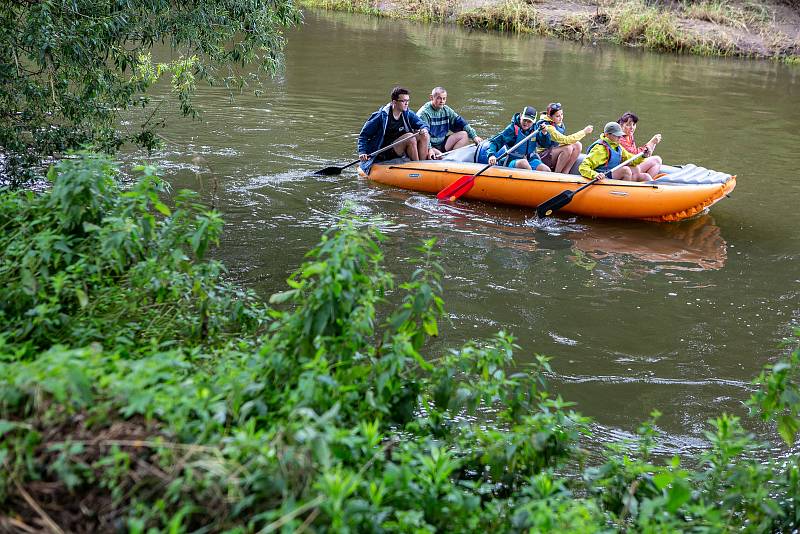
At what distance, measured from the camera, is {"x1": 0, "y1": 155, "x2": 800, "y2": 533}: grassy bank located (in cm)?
270

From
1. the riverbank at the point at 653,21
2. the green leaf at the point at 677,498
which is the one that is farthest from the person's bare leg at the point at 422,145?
the riverbank at the point at 653,21

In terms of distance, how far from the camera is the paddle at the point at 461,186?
9648mm

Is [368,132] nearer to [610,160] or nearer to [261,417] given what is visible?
[610,160]

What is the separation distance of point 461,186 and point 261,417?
6.84 meters

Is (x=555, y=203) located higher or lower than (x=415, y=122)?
lower

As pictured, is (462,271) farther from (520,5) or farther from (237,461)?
(520,5)

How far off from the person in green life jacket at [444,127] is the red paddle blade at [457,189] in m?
1.01

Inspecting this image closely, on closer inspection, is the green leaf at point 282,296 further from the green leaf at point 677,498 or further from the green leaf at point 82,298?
the green leaf at point 677,498

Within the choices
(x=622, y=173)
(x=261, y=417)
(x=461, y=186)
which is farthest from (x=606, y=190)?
(x=261, y=417)

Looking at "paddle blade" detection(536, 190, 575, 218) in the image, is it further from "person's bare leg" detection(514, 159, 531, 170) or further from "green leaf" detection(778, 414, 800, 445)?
"green leaf" detection(778, 414, 800, 445)

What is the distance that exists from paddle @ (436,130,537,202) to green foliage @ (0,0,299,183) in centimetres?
264

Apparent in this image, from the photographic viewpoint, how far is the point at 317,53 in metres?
19.4

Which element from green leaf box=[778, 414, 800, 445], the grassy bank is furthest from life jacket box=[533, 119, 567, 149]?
green leaf box=[778, 414, 800, 445]

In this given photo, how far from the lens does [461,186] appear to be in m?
9.72
